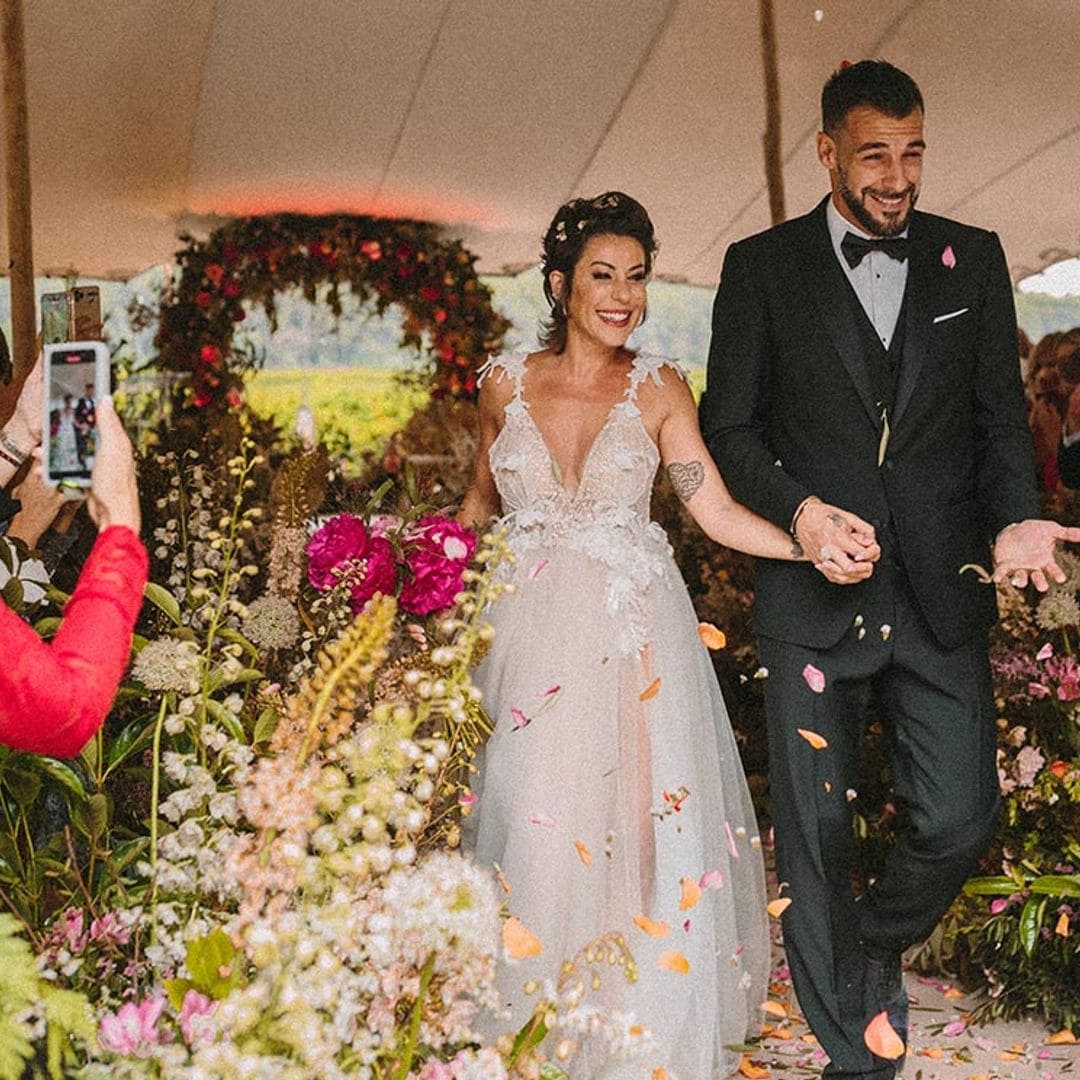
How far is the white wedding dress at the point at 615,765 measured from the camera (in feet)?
10.8

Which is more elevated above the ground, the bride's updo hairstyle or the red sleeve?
the bride's updo hairstyle

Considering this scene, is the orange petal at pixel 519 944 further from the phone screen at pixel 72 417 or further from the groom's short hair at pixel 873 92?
the groom's short hair at pixel 873 92

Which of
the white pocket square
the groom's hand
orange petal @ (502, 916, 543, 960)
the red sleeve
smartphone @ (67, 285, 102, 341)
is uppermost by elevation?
the white pocket square

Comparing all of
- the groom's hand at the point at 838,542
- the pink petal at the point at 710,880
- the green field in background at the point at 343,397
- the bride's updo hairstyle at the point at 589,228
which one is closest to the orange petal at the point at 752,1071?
the pink petal at the point at 710,880

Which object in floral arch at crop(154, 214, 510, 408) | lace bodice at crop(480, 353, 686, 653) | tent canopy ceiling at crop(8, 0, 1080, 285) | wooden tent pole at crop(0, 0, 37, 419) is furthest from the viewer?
floral arch at crop(154, 214, 510, 408)

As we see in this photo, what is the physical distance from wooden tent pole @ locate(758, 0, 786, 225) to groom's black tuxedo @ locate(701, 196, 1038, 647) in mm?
3629

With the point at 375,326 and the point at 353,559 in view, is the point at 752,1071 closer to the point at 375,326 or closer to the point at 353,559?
the point at 353,559

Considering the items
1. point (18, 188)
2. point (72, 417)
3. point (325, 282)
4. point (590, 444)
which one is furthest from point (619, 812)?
point (325, 282)

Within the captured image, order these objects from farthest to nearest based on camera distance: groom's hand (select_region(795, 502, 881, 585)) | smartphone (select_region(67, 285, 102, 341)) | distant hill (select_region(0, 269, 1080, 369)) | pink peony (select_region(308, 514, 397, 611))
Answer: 1. distant hill (select_region(0, 269, 1080, 369))
2. groom's hand (select_region(795, 502, 881, 585))
3. pink peony (select_region(308, 514, 397, 611))
4. smartphone (select_region(67, 285, 102, 341))

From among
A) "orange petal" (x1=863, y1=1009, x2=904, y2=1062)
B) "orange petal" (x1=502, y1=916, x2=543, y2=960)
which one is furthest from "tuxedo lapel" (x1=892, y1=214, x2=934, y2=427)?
"orange petal" (x1=502, y1=916, x2=543, y2=960)

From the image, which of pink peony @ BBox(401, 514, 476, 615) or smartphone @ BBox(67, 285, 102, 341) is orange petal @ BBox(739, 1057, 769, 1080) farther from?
smartphone @ BBox(67, 285, 102, 341)

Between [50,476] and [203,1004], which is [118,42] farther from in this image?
[203,1004]

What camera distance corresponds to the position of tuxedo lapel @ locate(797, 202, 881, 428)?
3352 mm

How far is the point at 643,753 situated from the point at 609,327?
0.96 metres
